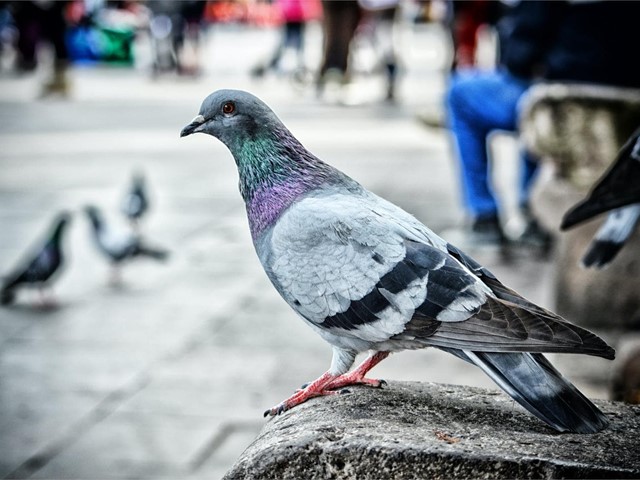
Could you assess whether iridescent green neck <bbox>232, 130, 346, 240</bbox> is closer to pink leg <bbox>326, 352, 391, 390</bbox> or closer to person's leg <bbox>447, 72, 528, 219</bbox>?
pink leg <bbox>326, 352, 391, 390</bbox>

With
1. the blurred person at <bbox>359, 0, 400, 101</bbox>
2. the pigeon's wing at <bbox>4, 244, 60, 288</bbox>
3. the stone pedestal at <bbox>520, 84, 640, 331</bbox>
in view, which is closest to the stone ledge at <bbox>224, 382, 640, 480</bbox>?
the stone pedestal at <bbox>520, 84, 640, 331</bbox>

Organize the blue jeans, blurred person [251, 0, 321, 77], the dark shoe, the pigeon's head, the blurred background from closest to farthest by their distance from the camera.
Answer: the pigeon's head → the blurred background → the blue jeans → the dark shoe → blurred person [251, 0, 321, 77]

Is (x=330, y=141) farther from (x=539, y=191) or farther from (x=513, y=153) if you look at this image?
(x=539, y=191)

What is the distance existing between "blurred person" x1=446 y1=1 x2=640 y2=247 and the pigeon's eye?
376 centimetres

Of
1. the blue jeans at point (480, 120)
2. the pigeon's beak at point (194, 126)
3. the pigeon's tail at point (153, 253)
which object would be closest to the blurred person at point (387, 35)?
the blue jeans at point (480, 120)

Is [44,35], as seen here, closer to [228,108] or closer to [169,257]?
[169,257]

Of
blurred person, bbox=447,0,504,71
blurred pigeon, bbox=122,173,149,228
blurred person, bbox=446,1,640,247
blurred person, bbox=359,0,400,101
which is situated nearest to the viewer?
blurred person, bbox=446,1,640,247

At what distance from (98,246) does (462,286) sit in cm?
492

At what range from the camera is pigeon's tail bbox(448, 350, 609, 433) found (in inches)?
82.0

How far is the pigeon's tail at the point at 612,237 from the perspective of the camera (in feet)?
9.28

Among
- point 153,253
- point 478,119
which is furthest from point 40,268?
point 478,119

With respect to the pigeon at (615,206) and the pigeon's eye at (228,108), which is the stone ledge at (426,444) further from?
the pigeon's eye at (228,108)

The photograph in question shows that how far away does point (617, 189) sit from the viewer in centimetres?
280

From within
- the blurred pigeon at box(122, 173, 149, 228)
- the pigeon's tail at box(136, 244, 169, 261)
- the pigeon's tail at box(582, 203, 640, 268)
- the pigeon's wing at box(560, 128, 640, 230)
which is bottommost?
the pigeon's tail at box(136, 244, 169, 261)
